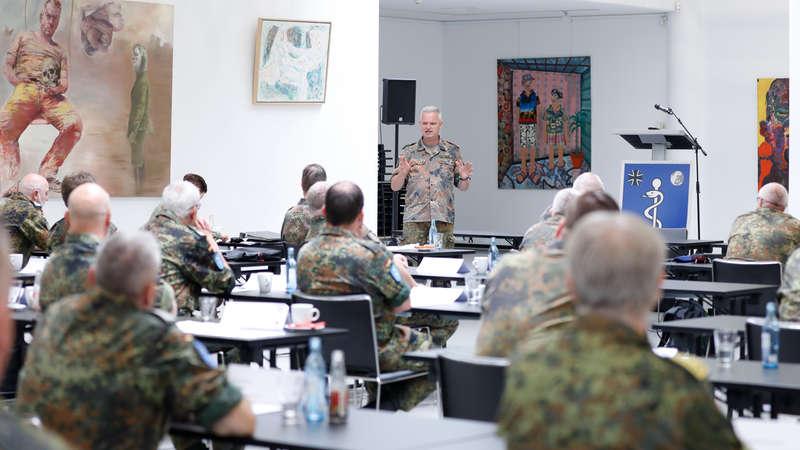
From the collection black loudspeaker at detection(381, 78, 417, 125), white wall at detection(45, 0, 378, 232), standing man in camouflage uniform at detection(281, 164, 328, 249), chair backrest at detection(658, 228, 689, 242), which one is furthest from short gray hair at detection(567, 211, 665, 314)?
black loudspeaker at detection(381, 78, 417, 125)

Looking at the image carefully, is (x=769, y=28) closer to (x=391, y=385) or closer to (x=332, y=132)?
(x=332, y=132)

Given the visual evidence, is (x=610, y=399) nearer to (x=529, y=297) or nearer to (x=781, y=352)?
(x=529, y=297)

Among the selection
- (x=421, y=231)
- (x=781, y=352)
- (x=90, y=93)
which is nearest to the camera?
(x=781, y=352)

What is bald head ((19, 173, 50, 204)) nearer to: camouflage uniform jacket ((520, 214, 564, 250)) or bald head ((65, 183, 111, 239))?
camouflage uniform jacket ((520, 214, 564, 250))

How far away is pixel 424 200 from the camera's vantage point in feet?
40.4

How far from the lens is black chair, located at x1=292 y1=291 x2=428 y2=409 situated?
5.93 metres

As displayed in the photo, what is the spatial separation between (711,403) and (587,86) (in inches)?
677

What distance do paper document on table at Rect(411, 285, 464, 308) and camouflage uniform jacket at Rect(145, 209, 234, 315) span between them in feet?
3.20

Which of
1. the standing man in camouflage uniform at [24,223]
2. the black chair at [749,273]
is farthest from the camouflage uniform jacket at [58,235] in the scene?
the black chair at [749,273]

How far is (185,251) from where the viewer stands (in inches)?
271

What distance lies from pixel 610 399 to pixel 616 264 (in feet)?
0.87

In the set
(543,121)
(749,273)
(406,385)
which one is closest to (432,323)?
(406,385)

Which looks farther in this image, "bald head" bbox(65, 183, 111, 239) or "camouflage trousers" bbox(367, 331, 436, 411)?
"camouflage trousers" bbox(367, 331, 436, 411)

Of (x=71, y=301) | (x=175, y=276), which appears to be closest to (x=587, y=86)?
(x=175, y=276)
